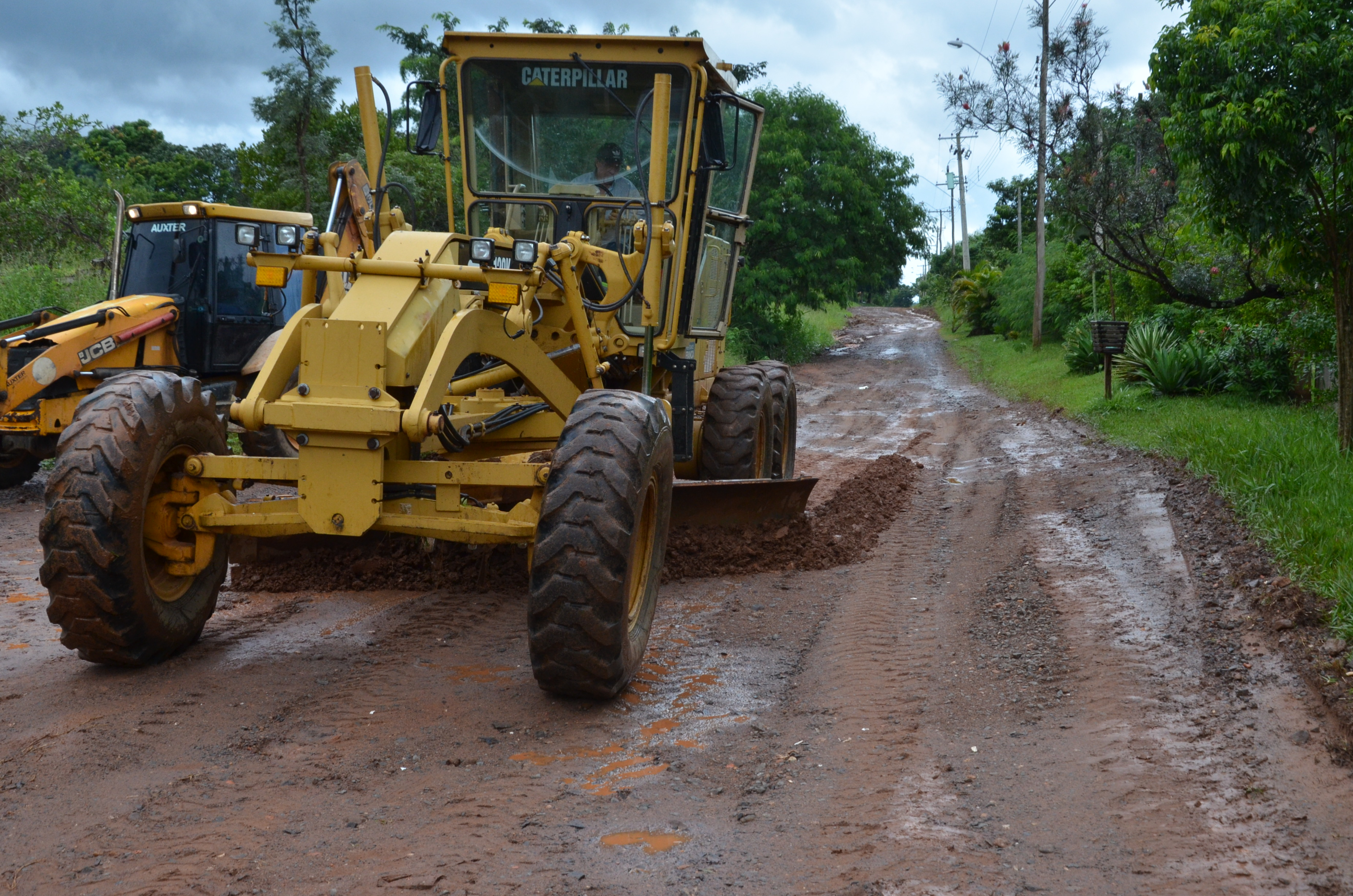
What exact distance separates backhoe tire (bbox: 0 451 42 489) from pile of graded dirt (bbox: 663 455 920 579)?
6.85 meters

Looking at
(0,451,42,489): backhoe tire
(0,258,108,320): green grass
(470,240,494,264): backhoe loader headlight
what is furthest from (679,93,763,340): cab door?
(0,258,108,320): green grass

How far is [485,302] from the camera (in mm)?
5152

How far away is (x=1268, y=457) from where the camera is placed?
9.26 meters

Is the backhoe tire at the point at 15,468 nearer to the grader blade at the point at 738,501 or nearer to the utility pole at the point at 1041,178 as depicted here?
the grader blade at the point at 738,501

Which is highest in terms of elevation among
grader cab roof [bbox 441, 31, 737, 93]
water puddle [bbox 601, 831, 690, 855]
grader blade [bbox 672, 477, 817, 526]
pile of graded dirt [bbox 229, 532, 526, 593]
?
grader cab roof [bbox 441, 31, 737, 93]

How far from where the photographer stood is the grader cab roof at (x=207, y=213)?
10.4 m

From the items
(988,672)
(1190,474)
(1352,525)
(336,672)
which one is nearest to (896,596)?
(988,672)

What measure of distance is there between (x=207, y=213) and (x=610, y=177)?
533cm

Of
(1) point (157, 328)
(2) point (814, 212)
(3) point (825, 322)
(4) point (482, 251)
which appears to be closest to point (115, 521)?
(4) point (482, 251)

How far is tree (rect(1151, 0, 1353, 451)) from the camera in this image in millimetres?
8289

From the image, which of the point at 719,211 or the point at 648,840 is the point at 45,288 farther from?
the point at 648,840

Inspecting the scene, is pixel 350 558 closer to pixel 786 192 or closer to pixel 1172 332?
pixel 1172 332

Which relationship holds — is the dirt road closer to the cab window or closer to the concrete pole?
the cab window

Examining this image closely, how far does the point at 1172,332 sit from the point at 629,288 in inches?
555
